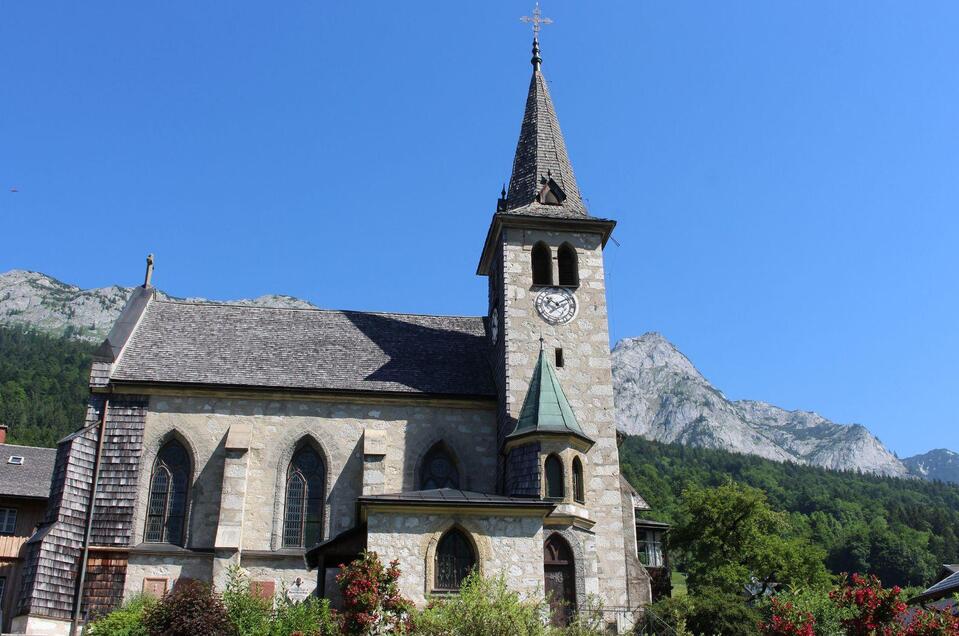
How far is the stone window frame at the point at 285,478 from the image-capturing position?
1188 inches

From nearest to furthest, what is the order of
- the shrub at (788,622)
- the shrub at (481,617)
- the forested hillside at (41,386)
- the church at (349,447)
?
the shrub at (481,617) < the shrub at (788,622) < the church at (349,447) < the forested hillside at (41,386)

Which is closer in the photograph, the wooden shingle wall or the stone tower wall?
the wooden shingle wall

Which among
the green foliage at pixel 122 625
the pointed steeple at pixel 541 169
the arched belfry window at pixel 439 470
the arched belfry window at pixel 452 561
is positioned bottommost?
the green foliage at pixel 122 625

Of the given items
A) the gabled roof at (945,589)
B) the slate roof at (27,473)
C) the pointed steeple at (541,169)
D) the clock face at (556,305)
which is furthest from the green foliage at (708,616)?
the slate roof at (27,473)

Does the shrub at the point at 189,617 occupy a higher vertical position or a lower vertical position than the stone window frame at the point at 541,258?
lower

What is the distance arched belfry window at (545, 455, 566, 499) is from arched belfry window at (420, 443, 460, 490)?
15.3 ft

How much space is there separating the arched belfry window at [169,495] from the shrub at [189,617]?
727cm

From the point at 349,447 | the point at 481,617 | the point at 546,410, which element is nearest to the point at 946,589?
the point at 546,410

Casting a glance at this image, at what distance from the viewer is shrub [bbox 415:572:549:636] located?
18.0 m

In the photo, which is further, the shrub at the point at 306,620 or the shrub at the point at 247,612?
the shrub at the point at 247,612

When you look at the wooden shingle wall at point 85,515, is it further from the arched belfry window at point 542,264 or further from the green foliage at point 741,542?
Answer: the green foliage at point 741,542

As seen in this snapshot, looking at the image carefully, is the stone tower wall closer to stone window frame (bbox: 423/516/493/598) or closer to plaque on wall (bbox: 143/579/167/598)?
stone window frame (bbox: 423/516/493/598)

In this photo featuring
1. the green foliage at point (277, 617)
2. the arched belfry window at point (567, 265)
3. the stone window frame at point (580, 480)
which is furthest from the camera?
the arched belfry window at point (567, 265)

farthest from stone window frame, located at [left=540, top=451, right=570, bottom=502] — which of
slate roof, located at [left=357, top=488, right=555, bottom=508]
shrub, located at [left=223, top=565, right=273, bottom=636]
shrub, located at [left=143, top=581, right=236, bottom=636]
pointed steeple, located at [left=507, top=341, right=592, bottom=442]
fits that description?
shrub, located at [left=143, top=581, right=236, bottom=636]
